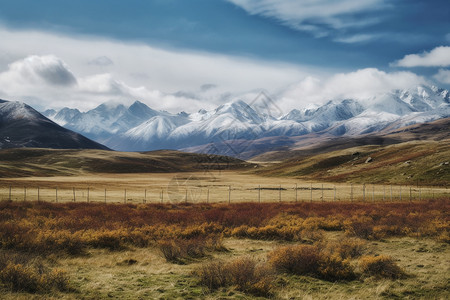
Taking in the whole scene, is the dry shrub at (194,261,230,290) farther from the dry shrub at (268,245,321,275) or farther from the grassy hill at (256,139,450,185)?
the grassy hill at (256,139,450,185)

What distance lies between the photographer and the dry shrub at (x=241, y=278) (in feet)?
42.5

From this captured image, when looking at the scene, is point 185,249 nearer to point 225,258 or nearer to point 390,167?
point 225,258

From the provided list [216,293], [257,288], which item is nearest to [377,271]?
[257,288]

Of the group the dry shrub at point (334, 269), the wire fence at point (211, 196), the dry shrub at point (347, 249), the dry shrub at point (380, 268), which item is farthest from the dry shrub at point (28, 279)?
the wire fence at point (211, 196)

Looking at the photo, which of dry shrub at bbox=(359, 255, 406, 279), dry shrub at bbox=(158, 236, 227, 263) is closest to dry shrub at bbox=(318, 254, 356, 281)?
dry shrub at bbox=(359, 255, 406, 279)

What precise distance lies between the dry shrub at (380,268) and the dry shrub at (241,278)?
4873mm

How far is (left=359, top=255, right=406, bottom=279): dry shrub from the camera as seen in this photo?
1503cm

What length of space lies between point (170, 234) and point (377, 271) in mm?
14026

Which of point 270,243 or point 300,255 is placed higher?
point 300,255

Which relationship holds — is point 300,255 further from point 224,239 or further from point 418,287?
point 224,239

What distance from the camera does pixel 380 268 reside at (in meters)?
15.4

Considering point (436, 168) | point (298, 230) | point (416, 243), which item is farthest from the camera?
point (436, 168)

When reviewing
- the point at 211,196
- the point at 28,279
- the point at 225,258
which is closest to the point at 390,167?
the point at 211,196

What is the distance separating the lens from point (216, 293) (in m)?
12.9
